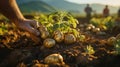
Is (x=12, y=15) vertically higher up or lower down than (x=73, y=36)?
higher up

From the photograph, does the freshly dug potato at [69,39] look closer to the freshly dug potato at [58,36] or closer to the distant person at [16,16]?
the freshly dug potato at [58,36]

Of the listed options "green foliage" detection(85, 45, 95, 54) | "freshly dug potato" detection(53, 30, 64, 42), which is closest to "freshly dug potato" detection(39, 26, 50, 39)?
"freshly dug potato" detection(53, 30, 64, 42)

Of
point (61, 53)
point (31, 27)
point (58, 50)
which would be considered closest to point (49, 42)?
point (58, 50)

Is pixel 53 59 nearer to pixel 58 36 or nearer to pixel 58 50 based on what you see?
pixel 58 50

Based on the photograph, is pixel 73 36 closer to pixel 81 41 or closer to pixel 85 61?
pixel 81 41

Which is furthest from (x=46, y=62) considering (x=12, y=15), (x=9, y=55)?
(x=12, y=15)

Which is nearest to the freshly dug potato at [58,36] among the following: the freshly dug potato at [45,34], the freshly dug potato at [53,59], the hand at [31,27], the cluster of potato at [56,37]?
the cluster of potato at [56,37]

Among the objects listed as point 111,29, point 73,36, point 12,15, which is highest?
Result: point 12,15

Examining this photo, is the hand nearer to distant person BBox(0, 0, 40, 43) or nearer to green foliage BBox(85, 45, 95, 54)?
distant person BBox(0, 0, 40, 43)
